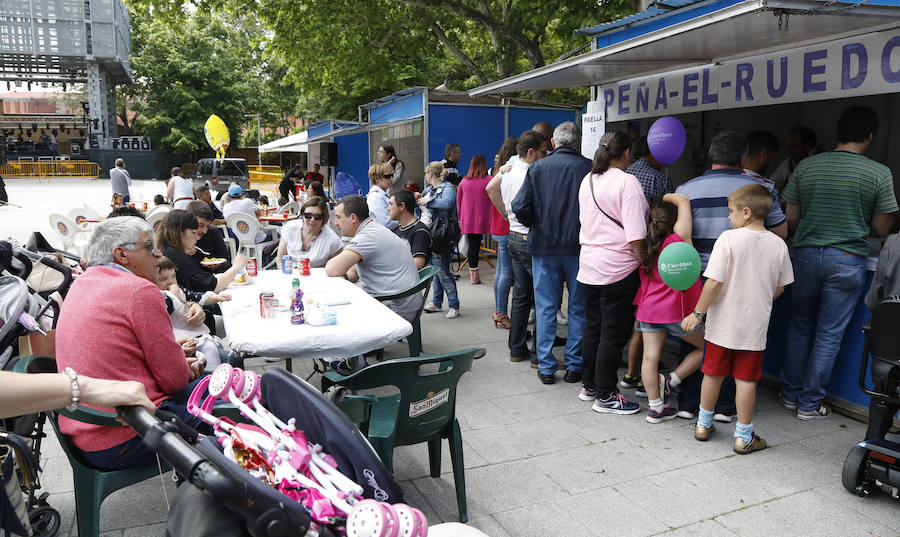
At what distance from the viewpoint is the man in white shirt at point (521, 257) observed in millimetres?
5383

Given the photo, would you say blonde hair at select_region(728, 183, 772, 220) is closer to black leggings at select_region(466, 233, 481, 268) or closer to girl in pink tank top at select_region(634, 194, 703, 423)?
girl in pink tank top at select_region(634, 194, 703, 423)

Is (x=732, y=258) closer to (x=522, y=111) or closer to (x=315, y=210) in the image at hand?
(x=315, y=210)

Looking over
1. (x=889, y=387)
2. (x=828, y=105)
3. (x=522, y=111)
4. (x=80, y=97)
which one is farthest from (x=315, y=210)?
(x=80, y=97)

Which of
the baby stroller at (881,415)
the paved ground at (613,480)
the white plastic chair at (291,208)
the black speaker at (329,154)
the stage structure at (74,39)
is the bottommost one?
the paved ground at (613,480)

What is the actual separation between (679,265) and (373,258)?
2.28 metres

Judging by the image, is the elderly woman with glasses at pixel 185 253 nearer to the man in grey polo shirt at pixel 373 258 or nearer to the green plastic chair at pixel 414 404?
the man in grey polo shirt at pixel 373 258

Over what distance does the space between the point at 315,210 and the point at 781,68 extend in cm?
384

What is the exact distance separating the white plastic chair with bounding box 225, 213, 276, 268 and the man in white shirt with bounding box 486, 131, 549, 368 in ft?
16.7

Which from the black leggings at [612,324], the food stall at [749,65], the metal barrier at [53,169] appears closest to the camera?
the food stall at [749,65]

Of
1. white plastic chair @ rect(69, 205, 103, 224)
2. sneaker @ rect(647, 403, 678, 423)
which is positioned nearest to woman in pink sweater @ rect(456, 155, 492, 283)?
sneaker @ rect(647, 403, 678, 423)

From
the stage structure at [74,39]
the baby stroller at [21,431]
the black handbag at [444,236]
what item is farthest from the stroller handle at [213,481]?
the stage structure at [74,39]

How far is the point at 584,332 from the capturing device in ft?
15.4

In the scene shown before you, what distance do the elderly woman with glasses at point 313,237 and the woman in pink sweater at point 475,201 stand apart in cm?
261

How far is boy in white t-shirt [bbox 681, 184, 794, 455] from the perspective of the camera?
3.62 meters
